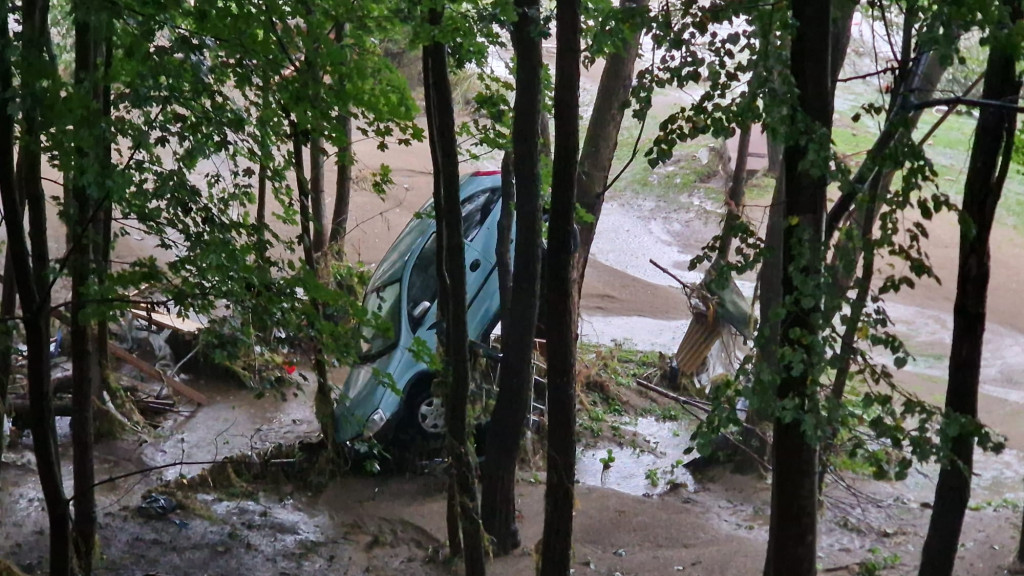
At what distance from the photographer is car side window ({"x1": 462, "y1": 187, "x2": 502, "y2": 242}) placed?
9.76m

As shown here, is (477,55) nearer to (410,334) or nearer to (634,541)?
(410,334)

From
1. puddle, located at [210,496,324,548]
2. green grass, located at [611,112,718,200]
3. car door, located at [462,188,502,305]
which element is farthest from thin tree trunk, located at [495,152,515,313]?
green grass, located at [611,112,718,200]

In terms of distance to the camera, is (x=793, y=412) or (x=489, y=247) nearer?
(x=793, y=412)

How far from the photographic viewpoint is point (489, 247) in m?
9.60

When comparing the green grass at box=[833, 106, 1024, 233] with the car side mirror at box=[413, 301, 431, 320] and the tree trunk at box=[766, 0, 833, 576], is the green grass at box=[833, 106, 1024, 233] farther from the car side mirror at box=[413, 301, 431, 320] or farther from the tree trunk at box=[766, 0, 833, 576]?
the tree trunk at box=[766, 0, 833, 576]

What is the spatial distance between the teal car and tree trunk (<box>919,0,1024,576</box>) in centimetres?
451

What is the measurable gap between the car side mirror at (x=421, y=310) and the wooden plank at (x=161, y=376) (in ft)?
9.99

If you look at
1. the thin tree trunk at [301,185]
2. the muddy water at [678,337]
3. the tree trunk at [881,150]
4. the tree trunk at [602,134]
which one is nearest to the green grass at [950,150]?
the muddy water at [678,337]

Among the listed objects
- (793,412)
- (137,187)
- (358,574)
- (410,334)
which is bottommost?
(358,574)

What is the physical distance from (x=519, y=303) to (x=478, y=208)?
2692 millimetres

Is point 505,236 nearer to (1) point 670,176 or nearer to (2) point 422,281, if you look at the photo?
(2) point 422,281

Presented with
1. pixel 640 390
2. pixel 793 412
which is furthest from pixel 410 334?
pixel 793 412

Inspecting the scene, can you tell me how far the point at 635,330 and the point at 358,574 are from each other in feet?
34.1

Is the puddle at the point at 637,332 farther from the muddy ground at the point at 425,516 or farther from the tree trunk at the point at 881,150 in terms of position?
the tree trunk at the point at 881,150
